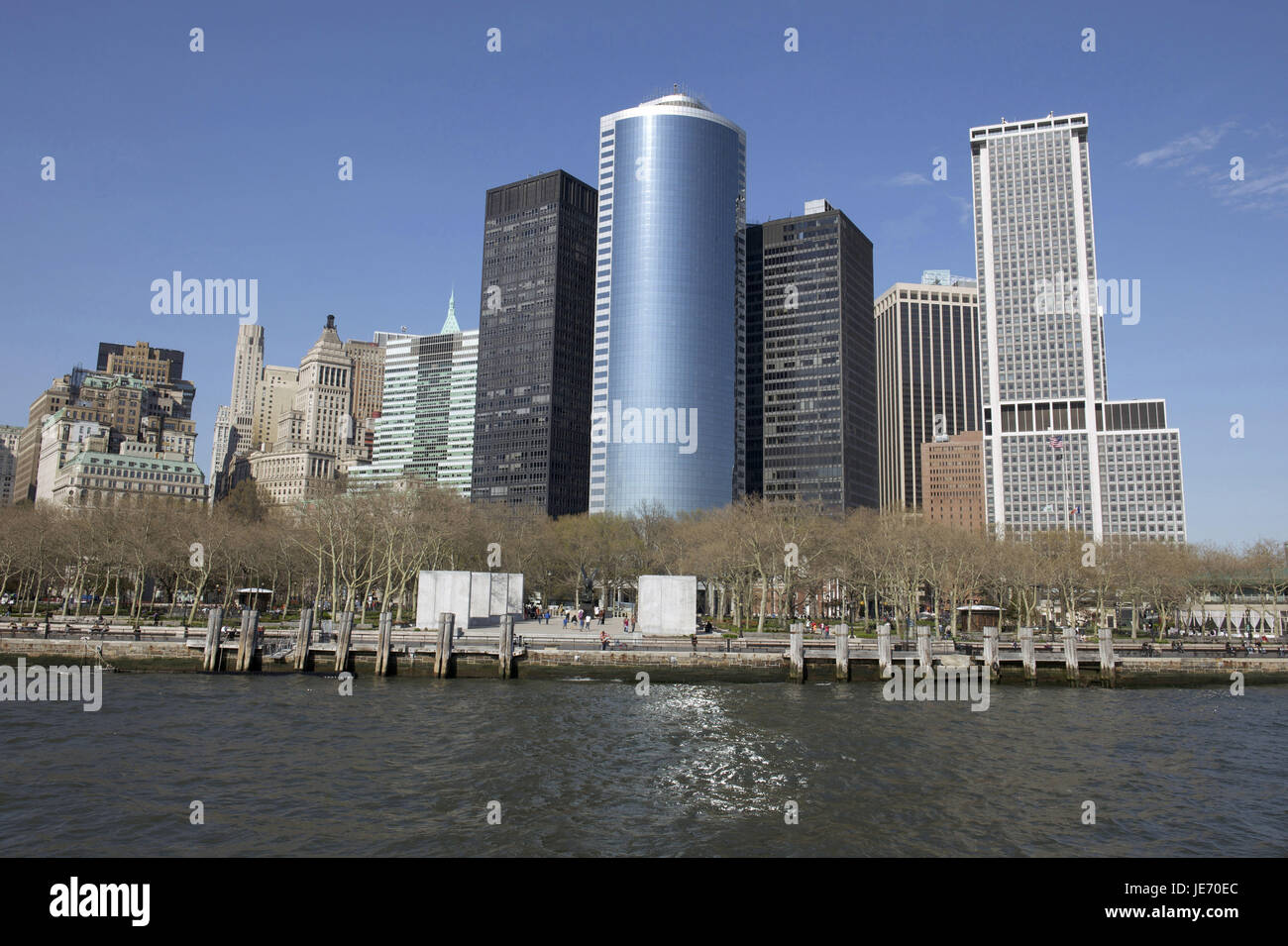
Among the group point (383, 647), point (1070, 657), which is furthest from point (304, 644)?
point (1070, 657)

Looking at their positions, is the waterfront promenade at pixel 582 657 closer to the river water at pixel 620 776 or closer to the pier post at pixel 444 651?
the pier post at pixel 444 651

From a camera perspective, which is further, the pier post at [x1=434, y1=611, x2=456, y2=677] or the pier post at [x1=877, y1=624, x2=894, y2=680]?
the pier post at [x1=877, y1=624, x2=894, y2=680]

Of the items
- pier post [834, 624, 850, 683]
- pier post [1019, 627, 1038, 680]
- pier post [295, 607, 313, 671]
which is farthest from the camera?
pier post [1019, 627, 1038, 680]

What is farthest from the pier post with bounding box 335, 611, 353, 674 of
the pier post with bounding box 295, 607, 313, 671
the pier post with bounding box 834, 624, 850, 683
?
the pier post with bounding box 834, 624, 850, 683

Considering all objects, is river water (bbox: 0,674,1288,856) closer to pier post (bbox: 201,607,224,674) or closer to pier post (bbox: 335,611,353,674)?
pier post (bbox: 201,607,224,674)

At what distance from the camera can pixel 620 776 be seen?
32719 mm

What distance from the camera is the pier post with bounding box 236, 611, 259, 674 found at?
59406 millimetres

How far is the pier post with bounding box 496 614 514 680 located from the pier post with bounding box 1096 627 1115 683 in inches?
1650

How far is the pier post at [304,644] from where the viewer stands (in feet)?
198

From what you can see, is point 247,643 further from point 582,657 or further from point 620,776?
point 620,776

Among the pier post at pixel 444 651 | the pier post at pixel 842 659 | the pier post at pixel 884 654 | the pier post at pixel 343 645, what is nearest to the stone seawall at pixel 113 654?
the pier post at pixel 343 645

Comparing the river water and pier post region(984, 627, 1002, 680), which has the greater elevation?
pier post region(984, 627, 1002, 680)
